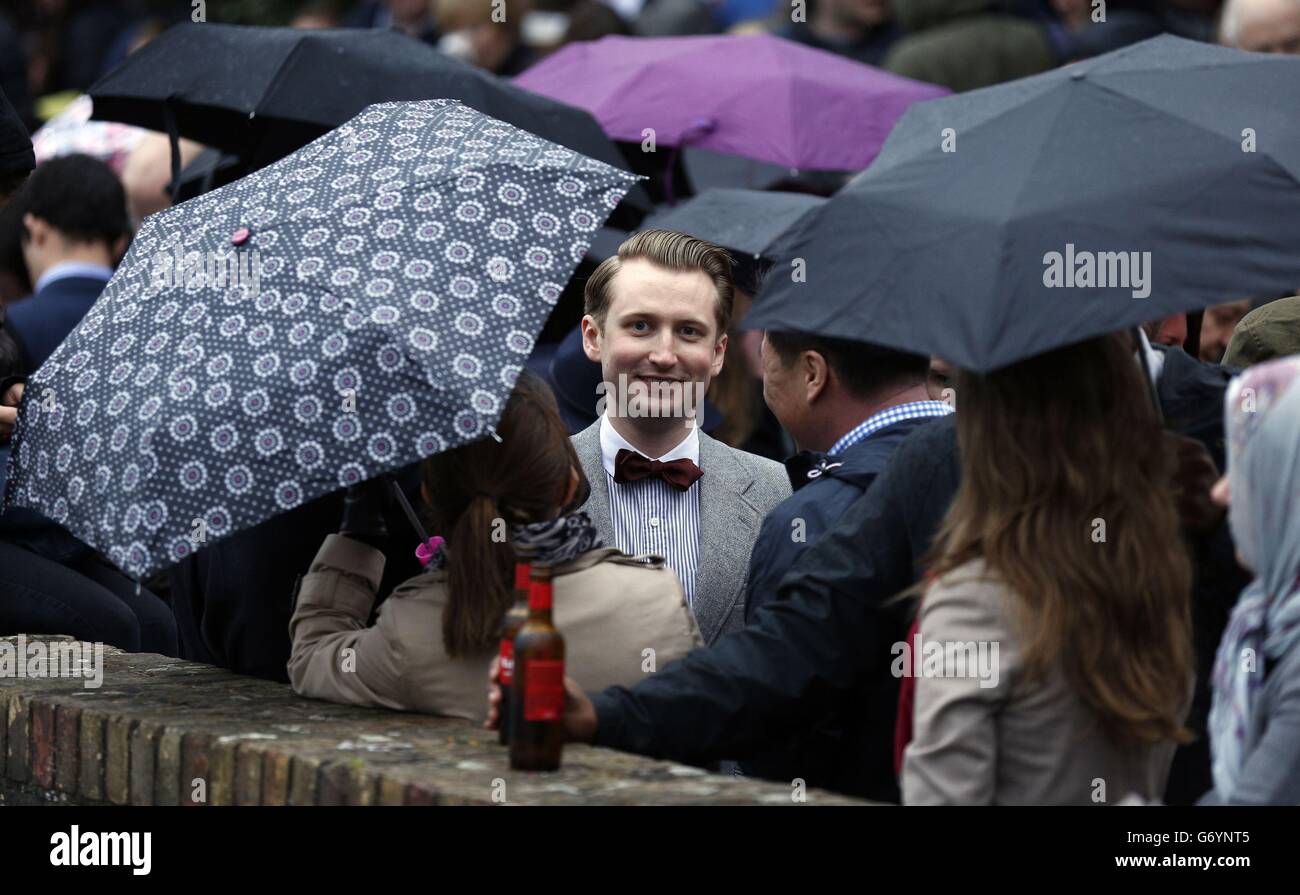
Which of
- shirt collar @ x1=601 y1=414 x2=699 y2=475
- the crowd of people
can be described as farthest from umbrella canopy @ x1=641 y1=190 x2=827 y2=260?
shirt collar @ x1=601 y1=414 x2=699 y2=475

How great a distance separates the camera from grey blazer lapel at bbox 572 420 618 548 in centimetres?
485

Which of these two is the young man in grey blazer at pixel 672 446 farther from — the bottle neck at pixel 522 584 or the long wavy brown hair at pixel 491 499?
the bottle neck at pixel 522 584

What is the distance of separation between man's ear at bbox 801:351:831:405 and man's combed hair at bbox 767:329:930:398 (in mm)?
17

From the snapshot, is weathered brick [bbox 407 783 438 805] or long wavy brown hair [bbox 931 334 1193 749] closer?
long wavy brown hair [bbox 931 334 1193 749]

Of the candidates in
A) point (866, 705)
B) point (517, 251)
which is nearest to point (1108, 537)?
point (866, 705)

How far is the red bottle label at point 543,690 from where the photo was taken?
11.1ft

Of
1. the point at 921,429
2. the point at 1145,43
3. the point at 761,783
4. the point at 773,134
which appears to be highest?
the point at 773,134

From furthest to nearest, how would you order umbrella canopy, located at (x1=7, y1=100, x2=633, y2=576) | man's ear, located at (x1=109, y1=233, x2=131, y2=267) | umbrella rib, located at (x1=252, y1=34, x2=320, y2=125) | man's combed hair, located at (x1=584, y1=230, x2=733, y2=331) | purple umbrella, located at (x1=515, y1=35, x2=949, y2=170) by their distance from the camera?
purple umbrella, located at (x1=515, y1=35, x2=949, y2=170) → man's ear, located at (x1=109, y1=233, x2=131, y2=267) → umbrella rib, located at (x1=252, y1=34, x2=320, y2=125) → man's combed hair, located at (x1=584, y1=230, x2=733, y2=331) → umbrella canopy, located at (x1=7, y1=100, x2=633, y2=576)

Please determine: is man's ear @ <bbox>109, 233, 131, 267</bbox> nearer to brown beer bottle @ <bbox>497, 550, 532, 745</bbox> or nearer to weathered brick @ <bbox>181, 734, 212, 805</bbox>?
weathered brick @ <bbox>181, 734, 212, 805</bbox>

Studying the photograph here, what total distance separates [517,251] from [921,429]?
869 millimetres

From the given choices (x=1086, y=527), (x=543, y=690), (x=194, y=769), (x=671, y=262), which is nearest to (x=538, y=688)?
(x=543, y=690)

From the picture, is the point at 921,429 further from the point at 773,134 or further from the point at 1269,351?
the point at 773,134

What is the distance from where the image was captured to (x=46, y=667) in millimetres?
4668

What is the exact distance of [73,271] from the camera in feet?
24.2
